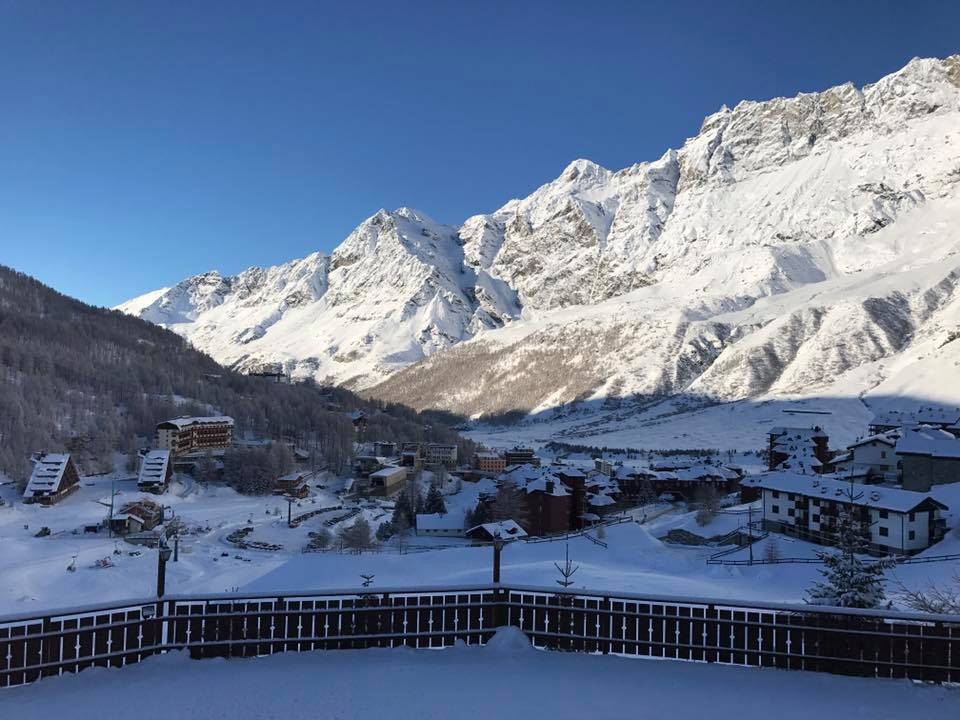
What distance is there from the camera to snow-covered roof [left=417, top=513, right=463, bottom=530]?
63.6 m

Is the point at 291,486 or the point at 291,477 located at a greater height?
the point at 291,477

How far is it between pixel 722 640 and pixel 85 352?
138987 mm

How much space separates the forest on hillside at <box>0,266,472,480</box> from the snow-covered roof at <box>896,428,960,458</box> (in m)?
72.4

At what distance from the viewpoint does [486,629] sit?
551 inches

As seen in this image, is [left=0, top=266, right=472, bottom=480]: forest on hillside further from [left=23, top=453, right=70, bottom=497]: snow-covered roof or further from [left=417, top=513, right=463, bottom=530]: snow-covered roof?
[left=417, top=513, right=463, bottom=530]: snow-covered roof

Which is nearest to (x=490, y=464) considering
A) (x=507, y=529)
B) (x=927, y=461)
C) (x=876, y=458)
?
(x=507, y=529)

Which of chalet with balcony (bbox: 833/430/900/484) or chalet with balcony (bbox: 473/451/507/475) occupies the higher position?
chalet with balcony (bbox: 833/430/900/484)

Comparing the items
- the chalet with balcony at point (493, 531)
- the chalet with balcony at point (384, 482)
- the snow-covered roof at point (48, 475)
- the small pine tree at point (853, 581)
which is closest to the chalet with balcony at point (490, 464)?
the chalet with balcony at point (384, 482)

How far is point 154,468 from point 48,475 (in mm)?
10848

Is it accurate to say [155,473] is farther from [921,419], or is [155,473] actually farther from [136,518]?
[921,419]

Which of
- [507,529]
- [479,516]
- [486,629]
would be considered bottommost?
[479,516]

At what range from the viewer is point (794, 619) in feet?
42.9

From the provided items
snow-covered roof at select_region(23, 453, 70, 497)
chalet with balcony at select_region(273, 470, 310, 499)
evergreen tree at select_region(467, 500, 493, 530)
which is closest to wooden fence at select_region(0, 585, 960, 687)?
evergreen tree at select_region(467, 500, 493, 530)

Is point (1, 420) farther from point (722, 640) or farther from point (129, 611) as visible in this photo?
point (722, 640)
